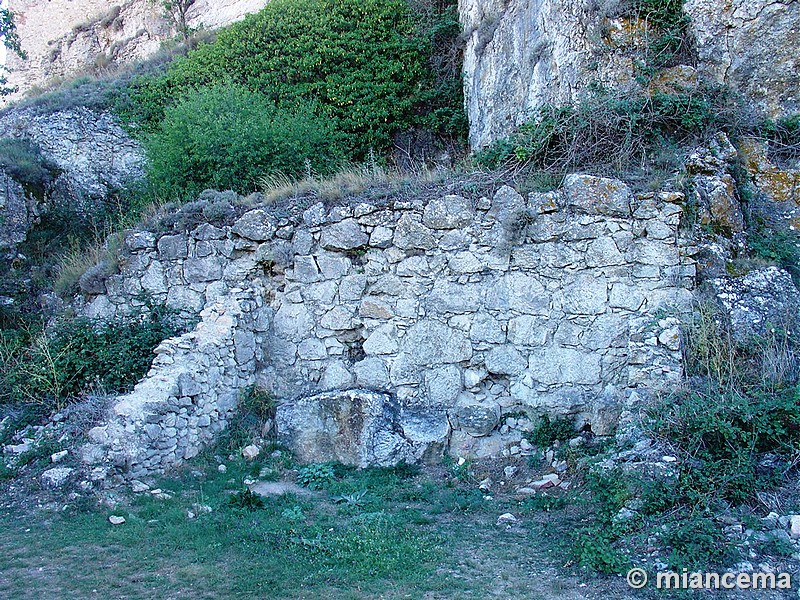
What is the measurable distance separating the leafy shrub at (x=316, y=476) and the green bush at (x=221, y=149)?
205 inches

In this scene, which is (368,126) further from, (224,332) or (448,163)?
(224,332)

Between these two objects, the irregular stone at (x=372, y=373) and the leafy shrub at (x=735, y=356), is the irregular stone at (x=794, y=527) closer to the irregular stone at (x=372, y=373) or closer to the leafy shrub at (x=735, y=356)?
the leafy shrub at (x=735, y=356)

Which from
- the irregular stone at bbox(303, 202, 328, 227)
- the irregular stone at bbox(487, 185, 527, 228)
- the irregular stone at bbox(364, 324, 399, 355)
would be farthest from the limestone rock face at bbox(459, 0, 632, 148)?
the irregular stone at bbox(364, 324, 399, 355)

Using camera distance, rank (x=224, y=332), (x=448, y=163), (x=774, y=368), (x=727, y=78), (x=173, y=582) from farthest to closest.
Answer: (x=448, y=163)
(x=727, y=78)
(x=224, y=332)
(x=774, y=368)
(x=173, y=582)

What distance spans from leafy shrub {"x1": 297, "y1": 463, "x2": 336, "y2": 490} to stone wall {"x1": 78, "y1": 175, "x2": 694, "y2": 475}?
0.28 metres

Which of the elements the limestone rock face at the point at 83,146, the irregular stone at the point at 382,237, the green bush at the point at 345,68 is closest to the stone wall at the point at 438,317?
the irregular stone at the point at 382,237

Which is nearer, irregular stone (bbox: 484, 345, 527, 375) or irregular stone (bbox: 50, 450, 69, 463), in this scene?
irregular stone (bbox: 50, 450, 69, 463)

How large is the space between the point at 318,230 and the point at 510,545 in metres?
4.48

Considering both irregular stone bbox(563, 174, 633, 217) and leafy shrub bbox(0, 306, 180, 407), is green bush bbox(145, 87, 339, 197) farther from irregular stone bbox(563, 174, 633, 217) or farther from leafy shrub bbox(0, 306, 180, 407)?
irregular stone bbox(563, 174, 633, 217)

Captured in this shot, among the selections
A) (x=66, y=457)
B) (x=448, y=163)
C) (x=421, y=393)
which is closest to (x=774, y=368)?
(x=421, y=393)

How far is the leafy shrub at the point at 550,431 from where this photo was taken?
7199 millimetres

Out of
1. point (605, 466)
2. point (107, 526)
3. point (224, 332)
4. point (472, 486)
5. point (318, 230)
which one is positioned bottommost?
point (472, 486)

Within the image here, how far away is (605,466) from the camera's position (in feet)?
18.9

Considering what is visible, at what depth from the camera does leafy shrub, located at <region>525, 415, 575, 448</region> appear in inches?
283
